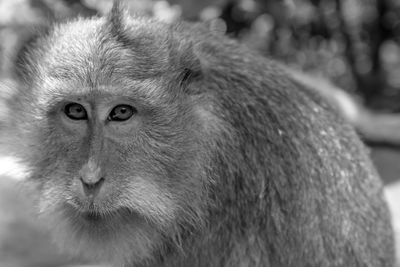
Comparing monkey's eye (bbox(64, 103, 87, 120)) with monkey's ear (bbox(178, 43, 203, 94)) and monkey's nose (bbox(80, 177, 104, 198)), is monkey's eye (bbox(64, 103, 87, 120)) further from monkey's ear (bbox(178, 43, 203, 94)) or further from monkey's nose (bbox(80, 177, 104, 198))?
monkey's ear (bbox(178, 43, 203, 94))

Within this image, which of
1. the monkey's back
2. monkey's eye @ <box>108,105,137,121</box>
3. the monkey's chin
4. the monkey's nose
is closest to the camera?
the monkey's nose

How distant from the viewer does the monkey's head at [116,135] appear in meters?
3.50

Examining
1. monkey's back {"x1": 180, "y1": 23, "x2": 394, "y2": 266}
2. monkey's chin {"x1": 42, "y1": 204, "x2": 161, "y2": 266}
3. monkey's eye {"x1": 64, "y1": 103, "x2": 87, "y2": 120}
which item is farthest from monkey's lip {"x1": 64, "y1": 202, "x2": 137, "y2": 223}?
monkey's back {"x1": 180, "y1": 23, "x2": 394, "y2": 266}

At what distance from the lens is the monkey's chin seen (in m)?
3.70

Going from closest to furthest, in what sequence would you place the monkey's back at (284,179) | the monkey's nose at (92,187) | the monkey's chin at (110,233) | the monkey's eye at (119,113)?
the monkey's nose at (92,187), the monkey's eye at (119,113), the monkey's chin at (110,233), the monkey's back at (284,179)

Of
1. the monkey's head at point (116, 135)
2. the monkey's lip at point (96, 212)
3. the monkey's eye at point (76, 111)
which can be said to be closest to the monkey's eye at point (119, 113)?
the monkey's head at point (116, 135)

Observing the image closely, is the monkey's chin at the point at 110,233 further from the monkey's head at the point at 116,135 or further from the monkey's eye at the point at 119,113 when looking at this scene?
the monkey's eye at the point at 119,113

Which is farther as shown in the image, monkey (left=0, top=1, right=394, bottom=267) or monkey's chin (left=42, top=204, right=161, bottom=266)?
monkey's chin (left=42, top=204, right=161, bottom=266)

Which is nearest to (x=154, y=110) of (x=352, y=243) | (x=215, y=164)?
(x=215, y=164)

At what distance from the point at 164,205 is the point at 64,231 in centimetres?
67

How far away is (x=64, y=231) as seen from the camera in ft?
12.8

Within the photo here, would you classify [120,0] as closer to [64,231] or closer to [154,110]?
[154,110]

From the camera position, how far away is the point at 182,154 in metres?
Answer: 3.76

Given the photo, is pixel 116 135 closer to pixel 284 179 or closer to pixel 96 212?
pixel 96 212
